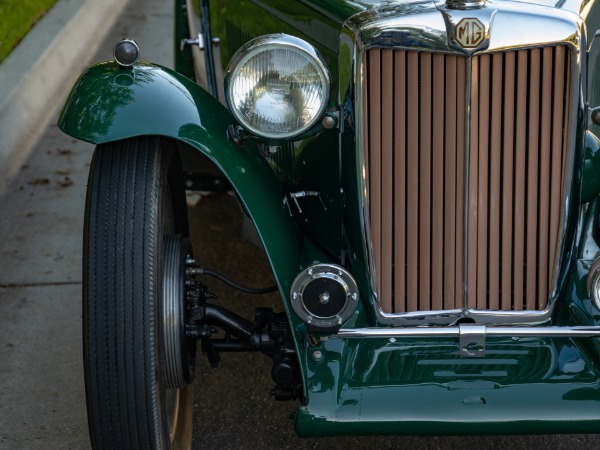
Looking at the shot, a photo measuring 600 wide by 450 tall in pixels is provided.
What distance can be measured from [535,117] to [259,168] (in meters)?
0.73

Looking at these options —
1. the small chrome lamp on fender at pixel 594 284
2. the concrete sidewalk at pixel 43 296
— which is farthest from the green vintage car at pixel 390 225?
the concrete sidewalk at pixel 43 296

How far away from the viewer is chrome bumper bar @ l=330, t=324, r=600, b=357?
2.27 metres

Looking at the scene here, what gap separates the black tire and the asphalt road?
627 mm

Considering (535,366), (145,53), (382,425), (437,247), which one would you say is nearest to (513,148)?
(437,247)

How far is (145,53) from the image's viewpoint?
22.2 ft

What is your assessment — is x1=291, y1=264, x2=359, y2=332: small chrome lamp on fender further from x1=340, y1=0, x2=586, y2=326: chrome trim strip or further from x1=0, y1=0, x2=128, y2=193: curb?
x1=0, y1=0, x2=128, y2=193: curb

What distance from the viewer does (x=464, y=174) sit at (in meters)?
2.34

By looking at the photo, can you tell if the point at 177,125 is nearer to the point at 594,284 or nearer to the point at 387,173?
the point at 387,173

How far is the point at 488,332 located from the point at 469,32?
70cm

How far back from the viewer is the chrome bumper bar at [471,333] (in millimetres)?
2270

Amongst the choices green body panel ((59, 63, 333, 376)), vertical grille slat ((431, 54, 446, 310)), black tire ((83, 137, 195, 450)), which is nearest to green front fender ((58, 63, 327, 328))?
green body panel ((59, 63, 333, 376))

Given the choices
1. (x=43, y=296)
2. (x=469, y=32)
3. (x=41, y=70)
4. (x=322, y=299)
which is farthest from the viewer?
(x=41, y=70)

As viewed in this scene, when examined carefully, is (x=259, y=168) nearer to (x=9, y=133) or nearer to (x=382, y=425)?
(x=382, y=425)

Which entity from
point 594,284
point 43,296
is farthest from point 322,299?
point 43,296
